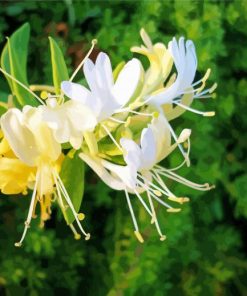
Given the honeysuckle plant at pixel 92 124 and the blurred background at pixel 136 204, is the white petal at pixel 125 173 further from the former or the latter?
the blurred background at pixel 136 204

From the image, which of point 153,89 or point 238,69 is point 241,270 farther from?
point 153,89

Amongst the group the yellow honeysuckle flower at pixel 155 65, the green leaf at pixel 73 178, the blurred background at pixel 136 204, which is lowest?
the blurred background at pixel 136 204

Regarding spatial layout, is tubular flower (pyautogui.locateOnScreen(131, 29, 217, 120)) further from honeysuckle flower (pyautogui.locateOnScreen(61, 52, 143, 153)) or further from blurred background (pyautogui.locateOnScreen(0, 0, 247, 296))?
blurred background (pyautogui.locateOnScreen(0, 0, 247, 296))

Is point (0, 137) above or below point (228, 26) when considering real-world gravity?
above

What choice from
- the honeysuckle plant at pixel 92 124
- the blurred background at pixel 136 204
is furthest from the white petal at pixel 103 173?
the blurred background at pixel 136 204

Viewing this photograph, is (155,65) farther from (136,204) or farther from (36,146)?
(136,204)

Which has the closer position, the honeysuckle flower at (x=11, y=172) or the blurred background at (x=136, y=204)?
the honeysuckle flower at (x=11, y=172)

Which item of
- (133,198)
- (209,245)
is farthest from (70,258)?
(209,245)
